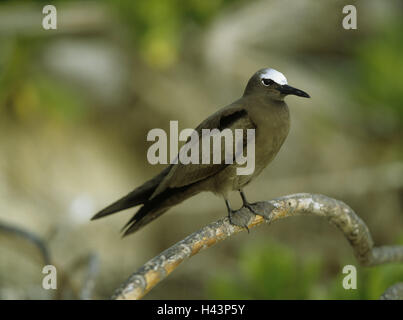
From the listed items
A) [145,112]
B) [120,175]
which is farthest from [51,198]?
[145,112]

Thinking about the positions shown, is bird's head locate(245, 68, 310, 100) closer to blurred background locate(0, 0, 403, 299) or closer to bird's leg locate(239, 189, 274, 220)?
bird's leg locate(239, 189, 274, 220)

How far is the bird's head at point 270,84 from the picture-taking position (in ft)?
7.93

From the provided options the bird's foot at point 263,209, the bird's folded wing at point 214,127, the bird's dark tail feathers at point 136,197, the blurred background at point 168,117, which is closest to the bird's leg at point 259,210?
the bird's foot at point 263,209

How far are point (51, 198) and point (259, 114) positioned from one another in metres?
4.67

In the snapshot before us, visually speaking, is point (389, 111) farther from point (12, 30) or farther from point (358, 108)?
point (12, 30)

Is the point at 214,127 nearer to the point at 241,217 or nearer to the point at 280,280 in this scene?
the point at 241,217

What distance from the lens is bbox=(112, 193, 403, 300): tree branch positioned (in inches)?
71.4

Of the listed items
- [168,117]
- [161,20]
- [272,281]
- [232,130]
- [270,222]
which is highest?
[161,20]

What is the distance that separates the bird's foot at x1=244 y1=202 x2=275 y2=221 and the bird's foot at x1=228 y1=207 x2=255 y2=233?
0.07ft

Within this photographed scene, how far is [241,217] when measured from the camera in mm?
2502

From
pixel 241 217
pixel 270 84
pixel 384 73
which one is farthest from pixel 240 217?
pixel 384 73

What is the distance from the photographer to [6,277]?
563cm

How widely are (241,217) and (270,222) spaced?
13 centimetres
